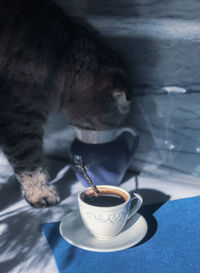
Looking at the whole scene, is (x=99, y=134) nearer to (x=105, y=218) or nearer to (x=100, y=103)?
(x=100, y=103)

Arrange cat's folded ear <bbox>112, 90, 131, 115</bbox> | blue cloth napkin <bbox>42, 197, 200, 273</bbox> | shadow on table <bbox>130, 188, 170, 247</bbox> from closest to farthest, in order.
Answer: blue cloth napkin <bbox>42, 197, 200, 273</bbox> → shadow on table <bbox>130, 188, 170, 247</bbox> → cat's folded ear <bbox>112, 90, 131, 115</bbox>

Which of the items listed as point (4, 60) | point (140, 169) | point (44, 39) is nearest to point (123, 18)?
point (44, 39)

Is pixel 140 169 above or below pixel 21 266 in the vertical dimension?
below

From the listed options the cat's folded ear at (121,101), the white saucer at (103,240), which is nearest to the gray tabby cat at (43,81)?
the cat's folded ear at (121,101)

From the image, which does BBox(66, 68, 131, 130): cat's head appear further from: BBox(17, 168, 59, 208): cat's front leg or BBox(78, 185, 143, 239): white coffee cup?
BBox(78, 185, 143, 239): white coffee cup

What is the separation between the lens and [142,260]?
2.25ft

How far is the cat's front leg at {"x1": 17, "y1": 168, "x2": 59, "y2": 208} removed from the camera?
959 millimetres

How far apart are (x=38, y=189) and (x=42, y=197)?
3 cm

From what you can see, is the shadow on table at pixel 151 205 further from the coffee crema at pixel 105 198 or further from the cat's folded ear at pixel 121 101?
the cat's folded ear at pixel 121 101

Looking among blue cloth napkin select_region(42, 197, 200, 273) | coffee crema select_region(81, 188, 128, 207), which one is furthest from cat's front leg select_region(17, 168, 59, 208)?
coffee crema select_region(81, 188, 128, 207)

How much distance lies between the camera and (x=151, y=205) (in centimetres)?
91

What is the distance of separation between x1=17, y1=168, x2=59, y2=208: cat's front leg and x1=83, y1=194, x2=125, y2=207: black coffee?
0.25 m

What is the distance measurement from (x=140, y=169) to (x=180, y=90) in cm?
32

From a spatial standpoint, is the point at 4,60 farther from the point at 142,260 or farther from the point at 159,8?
the point at 142,260
